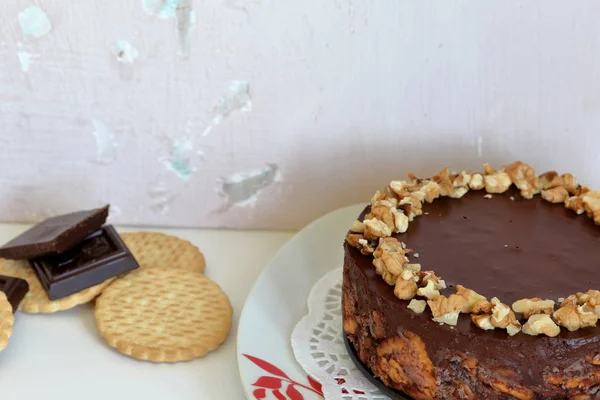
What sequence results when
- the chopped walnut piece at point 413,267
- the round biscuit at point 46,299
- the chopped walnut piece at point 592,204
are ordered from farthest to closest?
the round biscuit at point 46,299 → the chopped walnut piece at point 592,204 → the chopped walnut piece at point 413,267

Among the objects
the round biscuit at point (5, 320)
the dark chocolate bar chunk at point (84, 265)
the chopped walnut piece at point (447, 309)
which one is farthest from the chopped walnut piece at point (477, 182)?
the round biscuit at point (5, 320)

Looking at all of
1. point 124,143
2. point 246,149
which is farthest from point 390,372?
point 124,143

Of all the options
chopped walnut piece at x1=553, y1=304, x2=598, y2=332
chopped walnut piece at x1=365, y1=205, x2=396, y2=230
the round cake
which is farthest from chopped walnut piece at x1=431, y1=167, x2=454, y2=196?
chopped walnut piece at x1=553, y1=304, x2=598, y2=332

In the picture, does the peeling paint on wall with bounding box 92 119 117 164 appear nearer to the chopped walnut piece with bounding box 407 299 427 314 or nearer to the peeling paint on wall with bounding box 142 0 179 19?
the peeling paint on wall with bounding box 142 0 179 19

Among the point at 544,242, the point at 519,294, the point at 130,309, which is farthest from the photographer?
the point at 130,309

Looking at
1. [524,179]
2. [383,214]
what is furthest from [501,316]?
[524,179]

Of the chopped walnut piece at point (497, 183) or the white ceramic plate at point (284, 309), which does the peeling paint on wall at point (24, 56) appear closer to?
the white ceramic plate at point (284, 309)

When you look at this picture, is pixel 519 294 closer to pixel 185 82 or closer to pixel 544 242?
pixel 544 242
